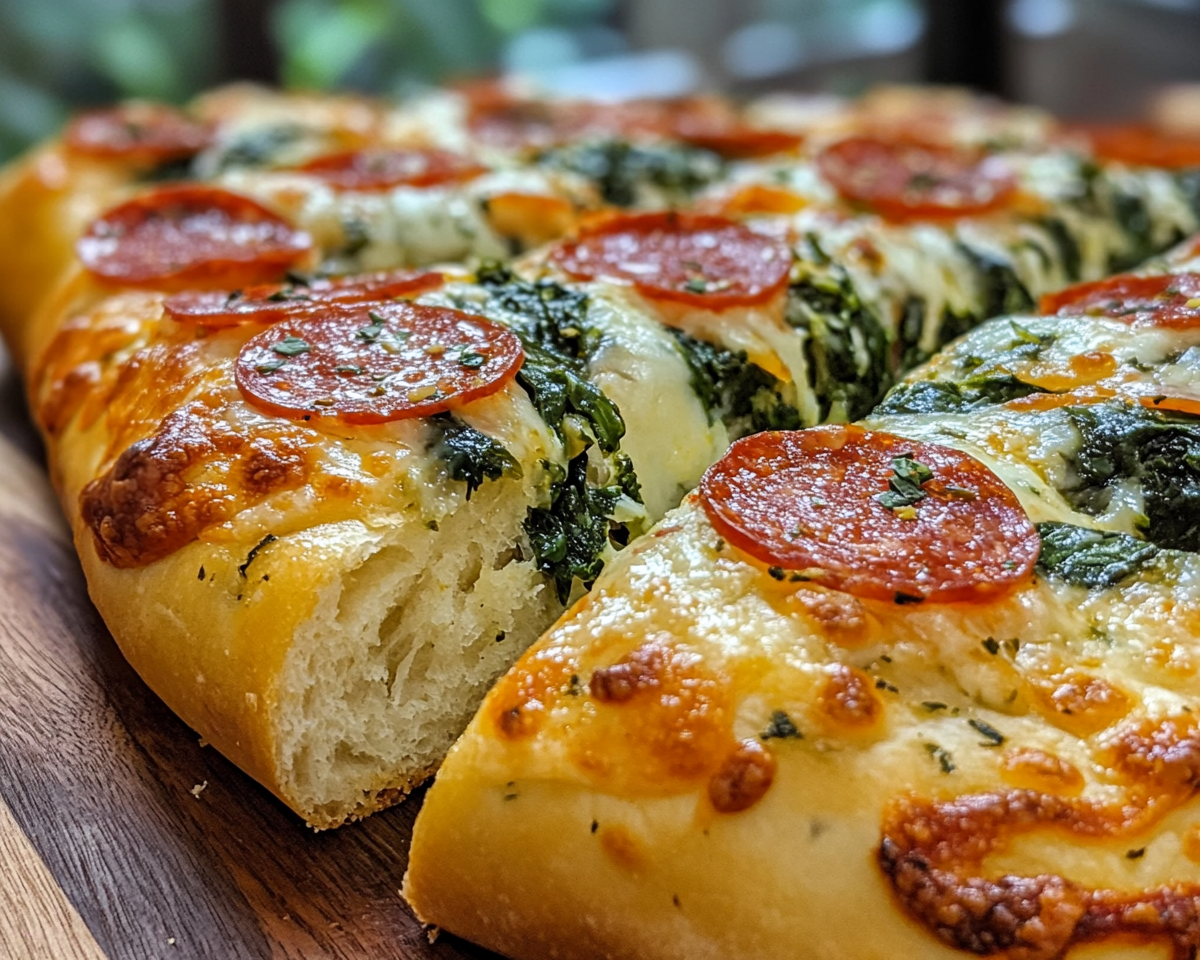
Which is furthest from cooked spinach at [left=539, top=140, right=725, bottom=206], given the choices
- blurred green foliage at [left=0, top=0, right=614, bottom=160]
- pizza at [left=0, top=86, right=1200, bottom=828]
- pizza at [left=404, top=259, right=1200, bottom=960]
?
blurred green foliage at [left=0, top=0, right=614, bottom=160]

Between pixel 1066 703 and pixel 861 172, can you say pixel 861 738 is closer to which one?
pixel 1066 703

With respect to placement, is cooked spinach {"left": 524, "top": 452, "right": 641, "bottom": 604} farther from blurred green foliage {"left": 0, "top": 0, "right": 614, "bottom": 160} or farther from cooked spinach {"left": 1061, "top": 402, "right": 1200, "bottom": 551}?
blurred green foliage {"left": 0, "top": 0, "right": 614, "bottom": 160}

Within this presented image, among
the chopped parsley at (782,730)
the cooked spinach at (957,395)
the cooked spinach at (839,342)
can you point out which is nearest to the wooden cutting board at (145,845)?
the chopped parsley at (782,730)

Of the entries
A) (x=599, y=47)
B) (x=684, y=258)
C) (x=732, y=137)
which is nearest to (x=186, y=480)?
(x=684, y=258)

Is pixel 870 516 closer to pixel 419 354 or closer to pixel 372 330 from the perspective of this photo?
pixel 419 354

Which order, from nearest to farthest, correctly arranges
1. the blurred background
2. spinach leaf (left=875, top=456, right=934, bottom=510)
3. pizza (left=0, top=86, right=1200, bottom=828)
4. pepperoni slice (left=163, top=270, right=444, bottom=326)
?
spinach leaf (left=875, top=456, right=934, bottom=510) < pizza (left=0, top=86, right=1200, bottom=828) < pepperoni slice (left=163, top=270, right=444, bottom=326) < the blurred background
